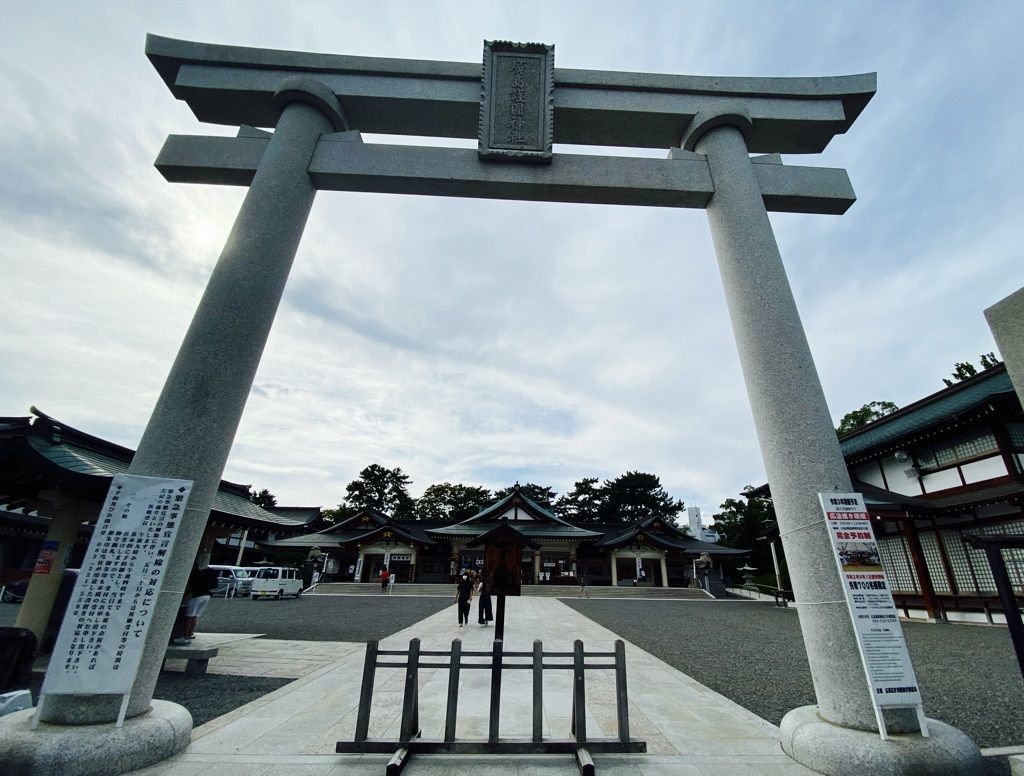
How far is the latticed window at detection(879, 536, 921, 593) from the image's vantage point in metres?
16.1

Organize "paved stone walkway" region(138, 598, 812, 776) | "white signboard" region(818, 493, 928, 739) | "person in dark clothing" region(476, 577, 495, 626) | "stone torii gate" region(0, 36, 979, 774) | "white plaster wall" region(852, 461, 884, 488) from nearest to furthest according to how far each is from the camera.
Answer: "white signboard" region(818, 493, 928, 739) → "paved stone walkway" region(138, 598, 812, 776) → "stone torii gate" region(0, 36, 979, 774) → "person in dark clothing" region(476, 577, 495, 626) → "white plaster wall" region(852, 461, 884, 488)

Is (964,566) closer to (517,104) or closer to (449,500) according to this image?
(517,104)

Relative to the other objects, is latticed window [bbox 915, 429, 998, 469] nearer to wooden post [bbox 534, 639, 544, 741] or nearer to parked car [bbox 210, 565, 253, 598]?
wooden post [bbox 534, 639, 544, 741]

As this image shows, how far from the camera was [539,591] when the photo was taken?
2691cm

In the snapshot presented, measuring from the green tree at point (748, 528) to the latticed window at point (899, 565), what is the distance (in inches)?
751

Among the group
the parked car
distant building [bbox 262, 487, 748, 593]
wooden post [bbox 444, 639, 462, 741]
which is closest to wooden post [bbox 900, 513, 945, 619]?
distant building [bbox 262, 487, 748, 593]

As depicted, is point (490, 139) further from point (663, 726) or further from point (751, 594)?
point (751, 594)

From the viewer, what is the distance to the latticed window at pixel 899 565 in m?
16.1

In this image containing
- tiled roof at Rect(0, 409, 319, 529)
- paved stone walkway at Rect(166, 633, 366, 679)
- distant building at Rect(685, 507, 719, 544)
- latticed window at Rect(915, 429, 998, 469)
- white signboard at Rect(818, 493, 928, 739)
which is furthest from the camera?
distant building at Rect(685, 507, 719, 544)

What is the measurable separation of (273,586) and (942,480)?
94.1ft

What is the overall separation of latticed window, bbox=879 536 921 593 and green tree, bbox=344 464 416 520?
50757mm

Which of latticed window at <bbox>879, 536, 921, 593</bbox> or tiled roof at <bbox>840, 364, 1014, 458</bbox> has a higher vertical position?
tiled roof at <bbox>840, 364, 1014, 458</bbox>

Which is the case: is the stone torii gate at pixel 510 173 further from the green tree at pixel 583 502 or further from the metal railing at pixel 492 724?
the green tree at pixel 583 502

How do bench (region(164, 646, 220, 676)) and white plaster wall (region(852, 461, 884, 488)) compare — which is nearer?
bench (region(164, 646, 220, 676))
